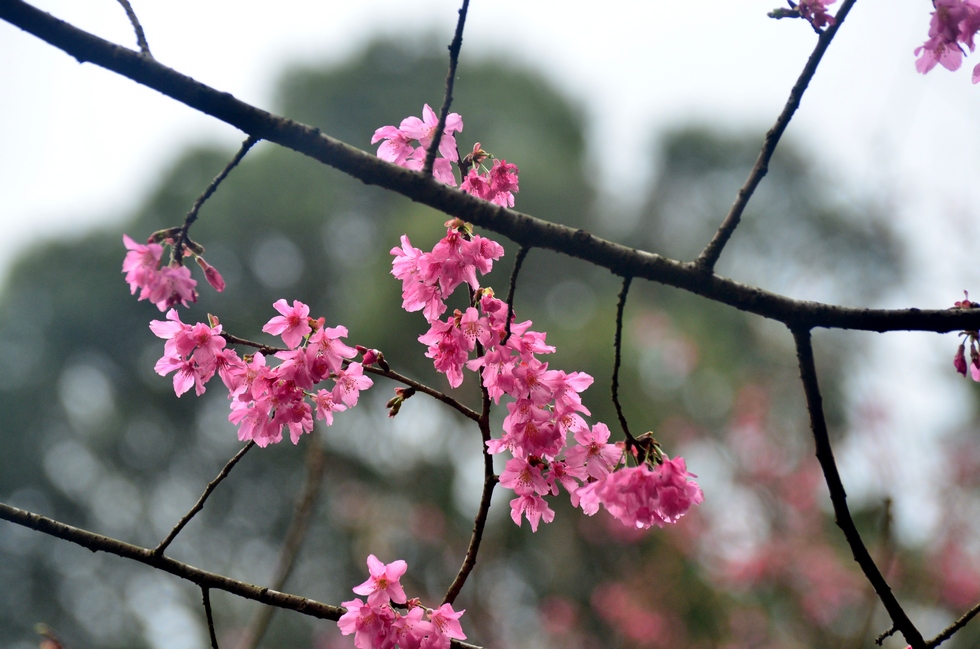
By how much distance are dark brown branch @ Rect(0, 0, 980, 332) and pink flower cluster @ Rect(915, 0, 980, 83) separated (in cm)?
47

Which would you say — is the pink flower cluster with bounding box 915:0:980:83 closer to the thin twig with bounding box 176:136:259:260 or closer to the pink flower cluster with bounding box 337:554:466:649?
the thin twig with bounding box 176:136:259:260

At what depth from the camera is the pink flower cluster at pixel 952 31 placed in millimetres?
1013

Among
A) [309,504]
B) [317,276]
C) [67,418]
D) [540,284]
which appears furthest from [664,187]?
[309,504]

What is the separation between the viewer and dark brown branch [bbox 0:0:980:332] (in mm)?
764

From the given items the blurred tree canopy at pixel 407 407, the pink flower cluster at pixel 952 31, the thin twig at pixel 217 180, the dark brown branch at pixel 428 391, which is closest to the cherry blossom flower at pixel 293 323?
the dark brown branch at pixel 428 391

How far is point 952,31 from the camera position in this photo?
1.04 metres

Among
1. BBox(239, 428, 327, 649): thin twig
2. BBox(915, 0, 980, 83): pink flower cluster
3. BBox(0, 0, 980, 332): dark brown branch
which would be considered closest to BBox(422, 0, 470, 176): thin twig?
BBox(0, 0, 980, 332): dark brown branch

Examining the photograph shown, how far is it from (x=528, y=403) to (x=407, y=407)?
4.85 meters

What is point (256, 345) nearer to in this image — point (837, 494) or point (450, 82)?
point (450, 82)

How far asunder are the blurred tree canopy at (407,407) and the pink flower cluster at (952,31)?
2.49 metres

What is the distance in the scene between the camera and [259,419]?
107 cm

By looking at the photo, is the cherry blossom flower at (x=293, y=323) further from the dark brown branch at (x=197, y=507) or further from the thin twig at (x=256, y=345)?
the dark brown branch at (x=197, y=507)

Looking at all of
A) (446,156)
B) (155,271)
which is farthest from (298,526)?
(446,156)

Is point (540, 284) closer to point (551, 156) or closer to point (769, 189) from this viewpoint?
point (551, 156)
